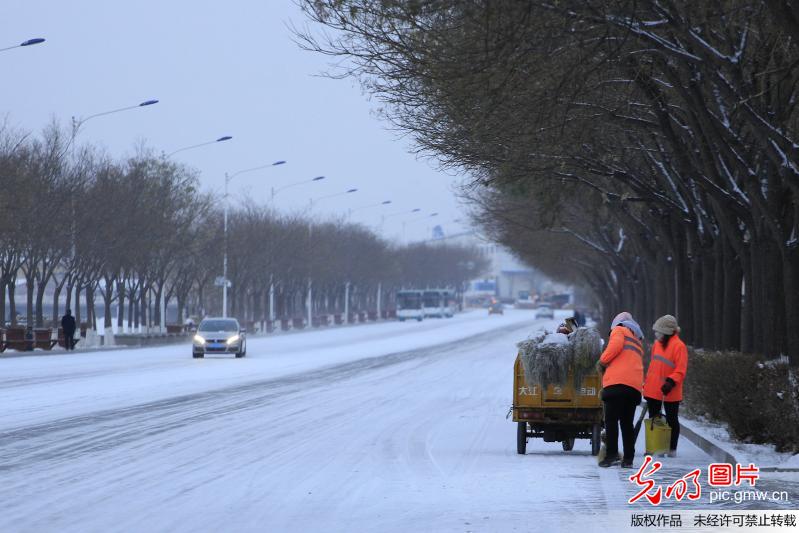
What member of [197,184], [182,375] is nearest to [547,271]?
[197,184]

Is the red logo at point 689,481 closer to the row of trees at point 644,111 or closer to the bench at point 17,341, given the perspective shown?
the row of trees at point 644,111

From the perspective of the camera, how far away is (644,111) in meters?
26.2

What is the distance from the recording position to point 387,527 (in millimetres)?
10867

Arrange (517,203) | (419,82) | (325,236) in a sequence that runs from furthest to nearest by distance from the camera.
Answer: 1. (325,236)
2. (517,203)
3. (419,82)

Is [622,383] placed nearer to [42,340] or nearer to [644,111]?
[644,111]

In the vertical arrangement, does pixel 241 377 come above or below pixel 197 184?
below

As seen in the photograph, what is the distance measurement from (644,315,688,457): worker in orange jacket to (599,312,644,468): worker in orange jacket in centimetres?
63

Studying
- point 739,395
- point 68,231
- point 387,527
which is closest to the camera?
point 387,527

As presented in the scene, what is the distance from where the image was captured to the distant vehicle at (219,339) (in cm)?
5131

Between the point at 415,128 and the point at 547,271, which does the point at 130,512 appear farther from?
the point at 547,271

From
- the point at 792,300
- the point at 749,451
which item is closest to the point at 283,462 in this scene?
the point at 749,451

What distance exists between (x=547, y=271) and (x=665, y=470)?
9245 centimetres

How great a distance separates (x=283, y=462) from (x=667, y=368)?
4.40m

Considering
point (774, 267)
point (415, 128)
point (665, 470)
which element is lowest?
point (665, 470)
